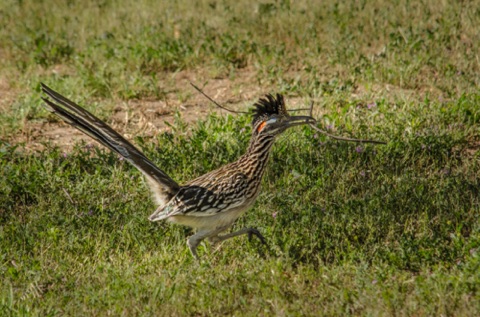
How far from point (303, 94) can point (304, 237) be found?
3587 mm

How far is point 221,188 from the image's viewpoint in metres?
6.92

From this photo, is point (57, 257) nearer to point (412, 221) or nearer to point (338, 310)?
point (338, 310)

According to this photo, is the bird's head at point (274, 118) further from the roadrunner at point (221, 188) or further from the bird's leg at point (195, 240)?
the bird's leg at point (195, 240)

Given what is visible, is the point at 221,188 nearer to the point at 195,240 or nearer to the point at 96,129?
the point at 195,240

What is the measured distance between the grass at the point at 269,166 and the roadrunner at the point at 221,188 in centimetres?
34

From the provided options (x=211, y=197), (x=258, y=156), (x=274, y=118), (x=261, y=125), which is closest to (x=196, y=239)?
(x=211, y=197)

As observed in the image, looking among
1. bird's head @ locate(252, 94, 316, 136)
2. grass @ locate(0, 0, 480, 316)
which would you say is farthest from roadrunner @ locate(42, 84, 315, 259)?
grass @ locate(0, 0, 480, 316)

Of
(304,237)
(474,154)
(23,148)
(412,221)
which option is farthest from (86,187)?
(474,154)

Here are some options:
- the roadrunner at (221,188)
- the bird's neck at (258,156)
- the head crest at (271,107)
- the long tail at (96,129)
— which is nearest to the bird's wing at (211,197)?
the roadrunner at (221,188)

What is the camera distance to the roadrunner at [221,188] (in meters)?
6.88

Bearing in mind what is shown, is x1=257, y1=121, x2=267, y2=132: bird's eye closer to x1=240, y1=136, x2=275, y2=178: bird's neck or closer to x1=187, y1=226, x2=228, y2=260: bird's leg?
x1=240, y1=136, x2=275, y2=178: bird's neck

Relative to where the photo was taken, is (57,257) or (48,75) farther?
(48,75)

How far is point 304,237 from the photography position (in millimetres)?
7215

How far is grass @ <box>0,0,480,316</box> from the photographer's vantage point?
20.8 feet
